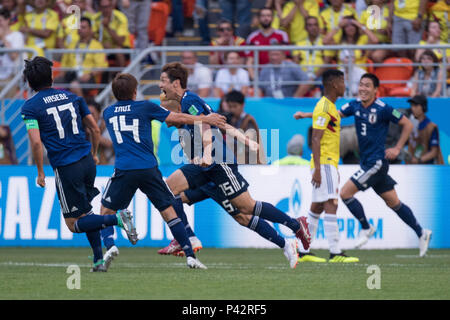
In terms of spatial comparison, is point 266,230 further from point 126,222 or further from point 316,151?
point 126,222

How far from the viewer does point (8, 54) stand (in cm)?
1856

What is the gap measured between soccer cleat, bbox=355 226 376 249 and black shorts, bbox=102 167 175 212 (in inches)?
168

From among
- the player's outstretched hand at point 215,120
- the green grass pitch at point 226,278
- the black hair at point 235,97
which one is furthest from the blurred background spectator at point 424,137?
the player's outstretched hand at point 215,120

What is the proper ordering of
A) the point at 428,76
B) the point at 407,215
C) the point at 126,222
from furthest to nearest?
the point at 428,76 < the point at 407,215 < the point at 126,222

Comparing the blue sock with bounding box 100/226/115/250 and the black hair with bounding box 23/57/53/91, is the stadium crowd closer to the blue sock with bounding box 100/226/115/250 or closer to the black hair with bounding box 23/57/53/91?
the blue sock with bounding box 100/226/115/250

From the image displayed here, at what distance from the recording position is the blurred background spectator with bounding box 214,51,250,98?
56.1ft

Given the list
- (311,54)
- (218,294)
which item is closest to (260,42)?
(311,54)

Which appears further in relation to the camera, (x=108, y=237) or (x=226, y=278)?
(x=108, y=237)

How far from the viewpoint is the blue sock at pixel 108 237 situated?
1060cm

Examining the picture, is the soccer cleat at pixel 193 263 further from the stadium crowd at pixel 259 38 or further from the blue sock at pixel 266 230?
the stadium crowd at pixel 259 38

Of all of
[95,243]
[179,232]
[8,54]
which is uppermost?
[8,54]

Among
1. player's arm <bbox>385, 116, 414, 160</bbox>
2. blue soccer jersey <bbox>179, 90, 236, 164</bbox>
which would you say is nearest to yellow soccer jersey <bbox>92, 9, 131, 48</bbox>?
player's arm <bbox>385, 116, 414, 160</bbox>

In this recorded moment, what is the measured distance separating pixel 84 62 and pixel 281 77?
398 cm

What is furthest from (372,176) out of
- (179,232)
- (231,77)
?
(231,77)
